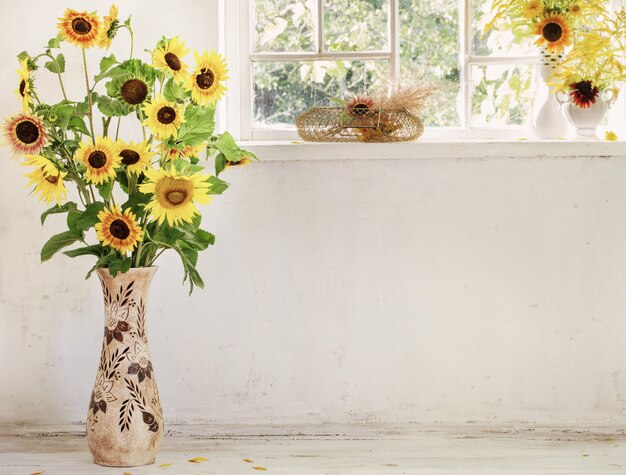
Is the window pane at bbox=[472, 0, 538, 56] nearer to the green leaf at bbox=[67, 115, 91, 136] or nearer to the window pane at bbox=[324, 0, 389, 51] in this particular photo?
the window pane at bbox=[324, 0, 389, 51]

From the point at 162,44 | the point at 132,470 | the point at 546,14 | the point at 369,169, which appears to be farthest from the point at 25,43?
the point at 546,14

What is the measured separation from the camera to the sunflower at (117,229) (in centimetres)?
182

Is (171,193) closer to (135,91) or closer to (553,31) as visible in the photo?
(135,91)

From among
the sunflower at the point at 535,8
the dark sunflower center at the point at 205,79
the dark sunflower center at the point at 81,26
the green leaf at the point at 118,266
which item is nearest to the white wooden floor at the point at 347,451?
the green leaf at the point at 118,266

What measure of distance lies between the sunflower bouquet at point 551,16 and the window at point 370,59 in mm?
101

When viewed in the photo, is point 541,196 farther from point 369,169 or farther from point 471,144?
point 369,169

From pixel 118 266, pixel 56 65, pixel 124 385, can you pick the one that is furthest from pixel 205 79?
pixel 124 385

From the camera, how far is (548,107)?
233 cm

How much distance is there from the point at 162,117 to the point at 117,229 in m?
0.26

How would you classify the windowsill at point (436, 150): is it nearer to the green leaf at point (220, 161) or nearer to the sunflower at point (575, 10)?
the green leaf at point (220, 161)

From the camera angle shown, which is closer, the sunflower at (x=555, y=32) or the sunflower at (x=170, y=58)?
the sunflower at (x=170, y=58)

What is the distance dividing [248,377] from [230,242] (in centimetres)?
36

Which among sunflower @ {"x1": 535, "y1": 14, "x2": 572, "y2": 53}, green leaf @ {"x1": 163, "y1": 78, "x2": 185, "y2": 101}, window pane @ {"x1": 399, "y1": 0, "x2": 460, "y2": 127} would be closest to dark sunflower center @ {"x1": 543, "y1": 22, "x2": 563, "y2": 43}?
sunflower @ {"x1": 535, "y1": 14, "x2": 572, "y2": 53}

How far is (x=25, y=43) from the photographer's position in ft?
7.23
